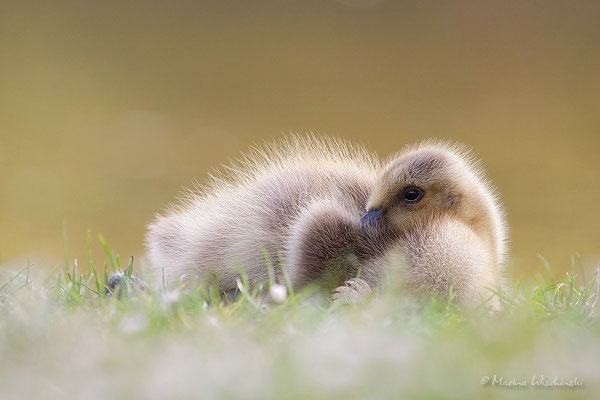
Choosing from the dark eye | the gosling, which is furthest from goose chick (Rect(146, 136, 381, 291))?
the dark eye

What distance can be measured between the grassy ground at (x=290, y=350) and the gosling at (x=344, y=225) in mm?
154

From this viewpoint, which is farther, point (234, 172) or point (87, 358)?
point (234, 172)

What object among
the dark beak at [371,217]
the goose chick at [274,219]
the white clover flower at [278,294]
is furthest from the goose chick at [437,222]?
the white clover flower at [278,294]

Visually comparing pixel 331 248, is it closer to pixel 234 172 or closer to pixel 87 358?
pixel 234 172

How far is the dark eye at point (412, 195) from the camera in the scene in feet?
6.25

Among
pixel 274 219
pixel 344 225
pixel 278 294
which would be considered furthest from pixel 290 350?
pixel 274 219

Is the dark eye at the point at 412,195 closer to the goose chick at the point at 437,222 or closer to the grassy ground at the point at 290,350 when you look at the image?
the goose chick at the point at 437,222

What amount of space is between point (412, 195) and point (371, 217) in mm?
114

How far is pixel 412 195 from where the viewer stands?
6.27 ft

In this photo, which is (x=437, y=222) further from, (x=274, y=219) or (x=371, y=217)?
(x=274, y=219)

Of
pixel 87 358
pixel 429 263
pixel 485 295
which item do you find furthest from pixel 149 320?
pixel 485 295

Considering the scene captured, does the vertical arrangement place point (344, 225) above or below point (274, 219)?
below

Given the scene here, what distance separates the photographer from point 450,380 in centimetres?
111

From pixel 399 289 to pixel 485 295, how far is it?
0.23 metres
